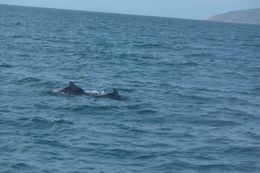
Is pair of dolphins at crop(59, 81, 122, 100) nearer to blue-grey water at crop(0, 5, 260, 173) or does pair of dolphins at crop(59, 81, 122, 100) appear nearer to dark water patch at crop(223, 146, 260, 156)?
blue-grey water at crop(0, 5, 260, 173)

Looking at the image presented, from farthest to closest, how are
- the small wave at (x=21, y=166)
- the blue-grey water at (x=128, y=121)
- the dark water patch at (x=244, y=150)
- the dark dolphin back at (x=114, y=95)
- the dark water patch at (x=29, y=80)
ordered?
the dark water patch at (x=29, y=80) → the dark dolphin back at (x=114, y=95) → the dark water patch at (x=244, y=150) → the blue-grey water at (x=128, y=121) → the small wave at (x=21, y=166)

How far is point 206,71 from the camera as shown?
1502 inches

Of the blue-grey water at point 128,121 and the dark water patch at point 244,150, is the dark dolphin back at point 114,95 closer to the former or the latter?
the blue-grey water at point 128,121

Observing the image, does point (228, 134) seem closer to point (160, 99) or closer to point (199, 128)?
point (199, 128)

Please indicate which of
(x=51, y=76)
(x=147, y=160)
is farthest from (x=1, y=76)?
(x=147, y=160)

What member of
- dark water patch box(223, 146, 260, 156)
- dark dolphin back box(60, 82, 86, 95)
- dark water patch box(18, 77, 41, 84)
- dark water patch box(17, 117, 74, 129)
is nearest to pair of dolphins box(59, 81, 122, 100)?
dark dolphin back box(60, 82, 86, 95)

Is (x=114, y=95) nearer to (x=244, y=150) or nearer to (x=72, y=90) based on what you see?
(x=72, y=90)

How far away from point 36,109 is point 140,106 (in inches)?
160

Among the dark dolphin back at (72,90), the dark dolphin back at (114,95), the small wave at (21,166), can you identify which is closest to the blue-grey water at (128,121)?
the small wave at (21,166)

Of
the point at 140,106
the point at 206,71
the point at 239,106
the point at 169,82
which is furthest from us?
the point at 206,71

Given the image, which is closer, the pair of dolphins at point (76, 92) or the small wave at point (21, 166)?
the small wave at point (21, 166)

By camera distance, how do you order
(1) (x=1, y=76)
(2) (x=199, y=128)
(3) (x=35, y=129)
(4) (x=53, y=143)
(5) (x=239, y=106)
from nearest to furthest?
(4) (x=53, y=143), (3) (x=35, y=129), (2) (x=199, y=128), (5) (x=239, y=106), (1) (x=1, y=76)

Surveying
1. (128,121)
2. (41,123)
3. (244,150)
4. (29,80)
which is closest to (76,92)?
(29,80)

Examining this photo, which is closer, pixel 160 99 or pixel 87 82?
pixel 160 99
